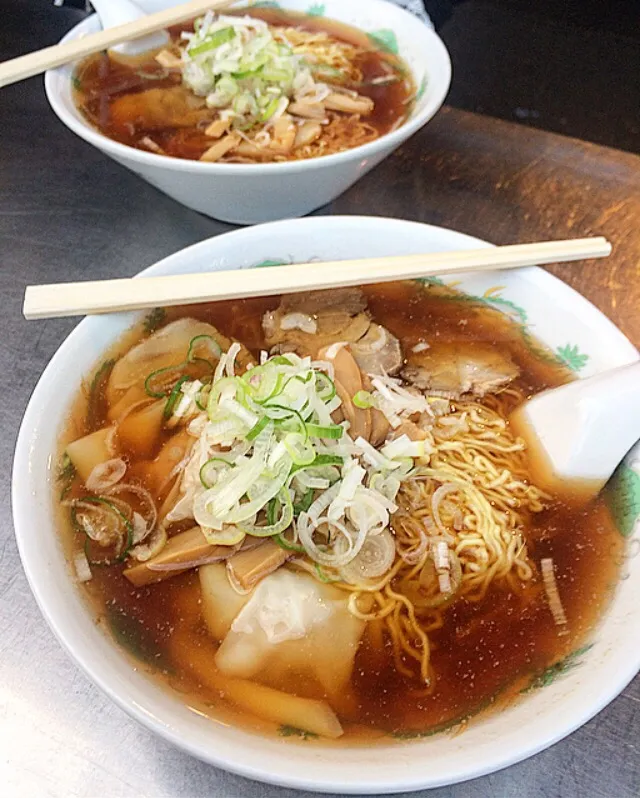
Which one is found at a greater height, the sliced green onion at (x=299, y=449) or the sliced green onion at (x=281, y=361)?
the sliced green onion at (x=281, y=361)

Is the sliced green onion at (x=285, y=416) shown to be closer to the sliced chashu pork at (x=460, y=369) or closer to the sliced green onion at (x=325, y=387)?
the sliced green onion at (x=325, y=387)

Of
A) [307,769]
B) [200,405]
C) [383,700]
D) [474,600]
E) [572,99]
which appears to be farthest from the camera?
[572,99]

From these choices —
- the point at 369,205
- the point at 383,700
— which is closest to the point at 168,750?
the point at 383,700

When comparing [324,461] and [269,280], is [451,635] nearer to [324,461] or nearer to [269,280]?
[324,461]

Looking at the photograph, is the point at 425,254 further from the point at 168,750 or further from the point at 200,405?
the point at 168,750

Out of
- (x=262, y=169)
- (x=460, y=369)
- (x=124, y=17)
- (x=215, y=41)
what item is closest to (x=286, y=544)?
(x=460, y=369)

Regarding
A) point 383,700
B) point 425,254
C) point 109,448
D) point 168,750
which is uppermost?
point 425,254

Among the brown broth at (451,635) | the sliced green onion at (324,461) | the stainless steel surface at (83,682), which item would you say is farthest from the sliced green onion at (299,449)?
the stainless steel surface at (83,682)
